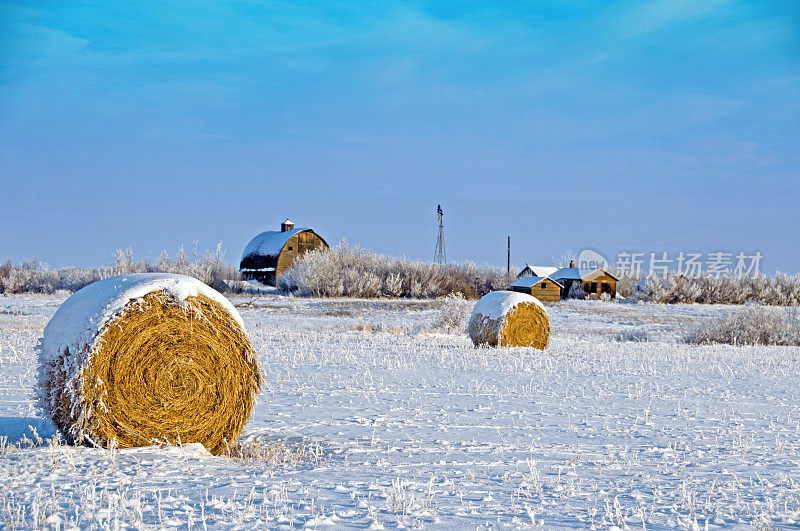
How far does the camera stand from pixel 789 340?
21297 mm

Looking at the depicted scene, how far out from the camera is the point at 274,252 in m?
41.6

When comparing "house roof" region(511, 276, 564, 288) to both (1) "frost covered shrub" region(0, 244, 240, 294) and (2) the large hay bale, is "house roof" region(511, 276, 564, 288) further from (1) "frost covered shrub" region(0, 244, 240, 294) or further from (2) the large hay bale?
(2) the large hay bale

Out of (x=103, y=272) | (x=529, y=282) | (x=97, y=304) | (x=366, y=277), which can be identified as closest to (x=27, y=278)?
(x=103, y=272)

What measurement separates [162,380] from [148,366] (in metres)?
0.17

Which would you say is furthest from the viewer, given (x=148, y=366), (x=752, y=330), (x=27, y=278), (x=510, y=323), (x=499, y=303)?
(x=27, y=278)

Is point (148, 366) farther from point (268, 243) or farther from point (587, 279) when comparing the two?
point (587, 279)

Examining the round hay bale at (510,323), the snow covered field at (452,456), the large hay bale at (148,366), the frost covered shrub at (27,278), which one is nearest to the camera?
the snow covered field at (452,456)

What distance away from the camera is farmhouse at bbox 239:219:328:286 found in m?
41.3

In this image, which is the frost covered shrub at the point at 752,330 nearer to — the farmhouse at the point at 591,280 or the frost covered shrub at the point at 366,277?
the frost covered shrub at the point at 366,277

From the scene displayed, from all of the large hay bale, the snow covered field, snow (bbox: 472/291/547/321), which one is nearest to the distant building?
snow (bbox: 472/291/547/321)

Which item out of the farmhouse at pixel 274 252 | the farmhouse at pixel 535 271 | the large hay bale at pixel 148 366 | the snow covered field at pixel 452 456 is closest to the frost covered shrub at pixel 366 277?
the farmhouse at pixel 274 252

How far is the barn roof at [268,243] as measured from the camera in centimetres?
4173

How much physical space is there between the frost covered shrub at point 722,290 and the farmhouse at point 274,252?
1989cm

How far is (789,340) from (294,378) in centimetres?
1725
